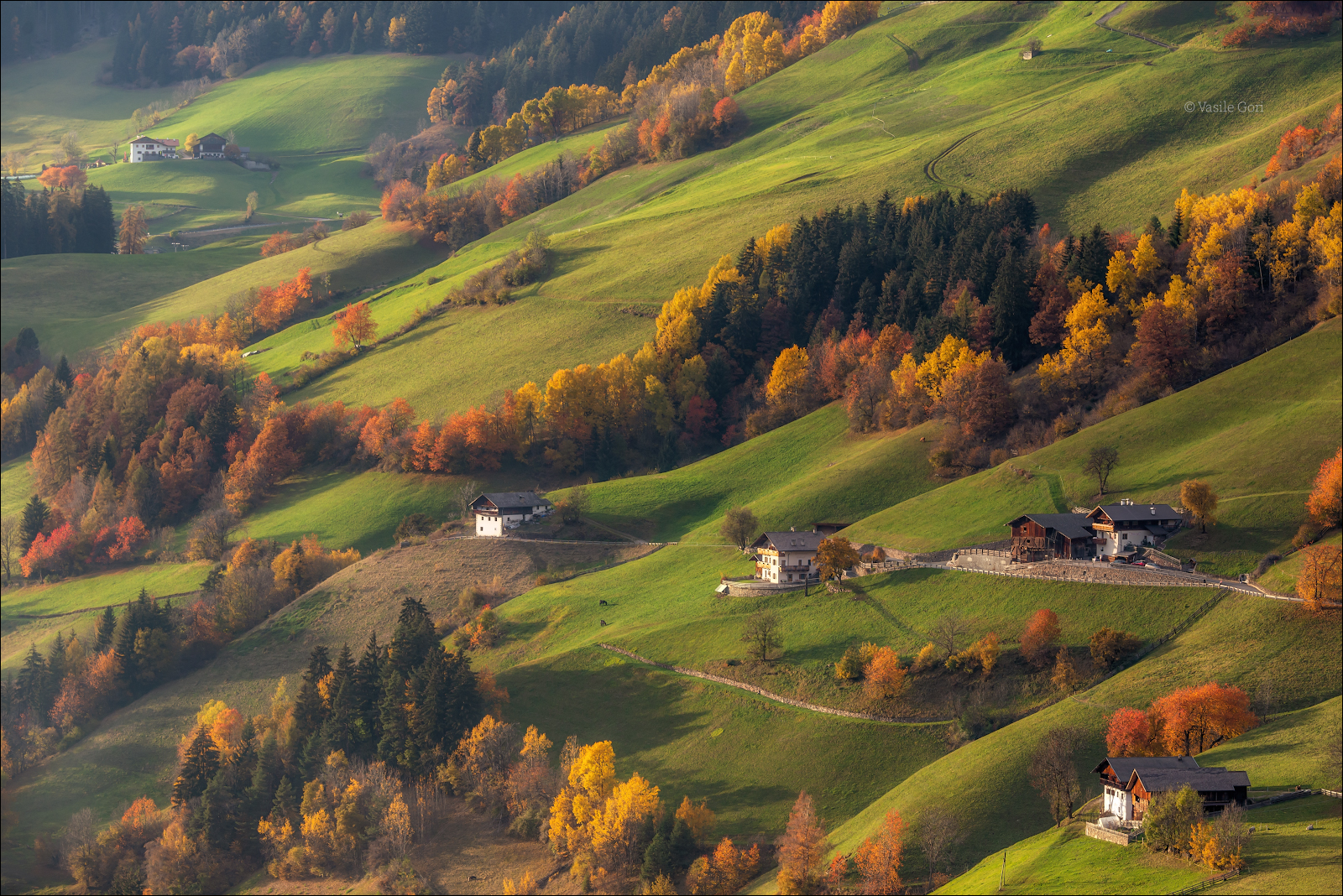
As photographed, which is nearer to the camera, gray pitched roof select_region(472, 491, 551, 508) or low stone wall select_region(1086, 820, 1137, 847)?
low stone wall select_region(1086, 820, 1137, 847)

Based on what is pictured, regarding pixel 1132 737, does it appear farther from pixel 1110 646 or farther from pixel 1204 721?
pixel 1110 646

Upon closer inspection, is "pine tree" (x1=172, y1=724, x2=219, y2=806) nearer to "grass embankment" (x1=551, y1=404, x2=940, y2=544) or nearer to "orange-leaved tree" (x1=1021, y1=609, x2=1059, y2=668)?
"grass embankment" (x1=551, y1=404, x2=940, y2=544)

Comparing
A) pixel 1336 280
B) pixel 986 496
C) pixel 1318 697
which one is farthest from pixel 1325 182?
pixel 1318 697

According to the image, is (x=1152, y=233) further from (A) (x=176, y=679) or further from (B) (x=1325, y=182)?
(A) (x=176, y=679)

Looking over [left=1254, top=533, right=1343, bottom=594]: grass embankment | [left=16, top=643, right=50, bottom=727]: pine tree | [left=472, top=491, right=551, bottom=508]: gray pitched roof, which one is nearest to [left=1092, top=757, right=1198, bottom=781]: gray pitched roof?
[left=1254, top=533, right=1343, bottom=594]: grass embankment

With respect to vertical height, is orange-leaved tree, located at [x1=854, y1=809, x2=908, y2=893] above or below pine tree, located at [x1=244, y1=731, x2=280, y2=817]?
above
